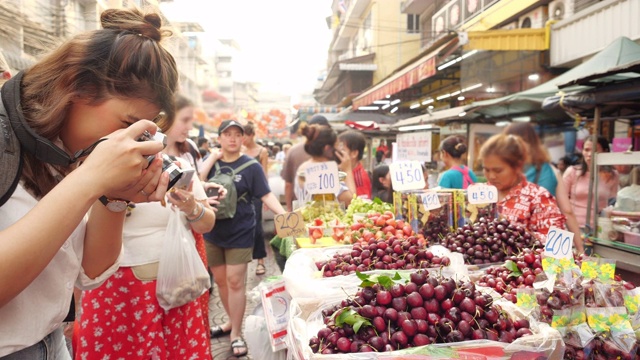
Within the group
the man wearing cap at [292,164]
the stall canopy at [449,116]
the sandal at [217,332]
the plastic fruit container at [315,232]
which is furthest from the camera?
the stall canopy at [449,116]

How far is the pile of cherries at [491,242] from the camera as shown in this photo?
2545mm

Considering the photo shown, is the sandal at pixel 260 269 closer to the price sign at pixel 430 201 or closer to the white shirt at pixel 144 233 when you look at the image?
the price sign at pixel 430 201

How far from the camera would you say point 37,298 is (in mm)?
1102

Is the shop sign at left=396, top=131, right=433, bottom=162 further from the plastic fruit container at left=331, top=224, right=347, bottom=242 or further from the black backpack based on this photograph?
the black backpack

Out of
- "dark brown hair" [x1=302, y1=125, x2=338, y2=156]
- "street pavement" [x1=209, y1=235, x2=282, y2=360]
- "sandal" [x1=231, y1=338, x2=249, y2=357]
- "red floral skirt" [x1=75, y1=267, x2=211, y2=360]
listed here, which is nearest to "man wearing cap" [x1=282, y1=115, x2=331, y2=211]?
"dark brown hair" [x1=302, y1=125, x2=338, y2=156]

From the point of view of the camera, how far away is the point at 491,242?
2.59 m

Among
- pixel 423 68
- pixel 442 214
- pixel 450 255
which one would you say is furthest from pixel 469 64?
pixel 450 255

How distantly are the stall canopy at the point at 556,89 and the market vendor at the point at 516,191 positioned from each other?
1.06 m

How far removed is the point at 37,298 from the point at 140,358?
4.43ft

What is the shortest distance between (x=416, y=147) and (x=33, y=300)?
246 inches

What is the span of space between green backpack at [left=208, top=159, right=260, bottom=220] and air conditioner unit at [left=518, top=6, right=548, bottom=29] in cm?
Result: 745

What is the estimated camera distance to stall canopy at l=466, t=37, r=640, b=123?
4.57 meters

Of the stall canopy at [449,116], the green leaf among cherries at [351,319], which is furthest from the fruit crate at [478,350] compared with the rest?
the stall canopy at [449,116]

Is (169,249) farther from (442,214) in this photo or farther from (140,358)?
(442,214)
